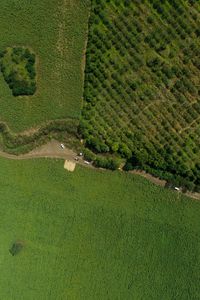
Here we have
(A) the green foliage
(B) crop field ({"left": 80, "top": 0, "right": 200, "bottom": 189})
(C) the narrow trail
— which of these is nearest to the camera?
(B) crop field ({"left": 80, "top": 0, "right": 200, "bottom": 189})

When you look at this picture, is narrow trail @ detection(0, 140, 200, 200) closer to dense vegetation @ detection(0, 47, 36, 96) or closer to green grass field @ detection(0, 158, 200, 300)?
green grass field @ detection(0, 158, 200, 300)

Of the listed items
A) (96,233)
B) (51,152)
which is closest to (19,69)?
(51,152)

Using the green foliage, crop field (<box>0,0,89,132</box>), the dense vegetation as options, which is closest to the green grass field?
the green foliage

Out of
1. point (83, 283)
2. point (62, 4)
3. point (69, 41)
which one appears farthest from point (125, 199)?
point (62, 4)

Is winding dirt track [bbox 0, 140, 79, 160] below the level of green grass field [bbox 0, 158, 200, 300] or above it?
above

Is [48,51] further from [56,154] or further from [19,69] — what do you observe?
[56,154]

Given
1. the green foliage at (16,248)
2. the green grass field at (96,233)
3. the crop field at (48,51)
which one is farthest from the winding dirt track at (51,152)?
the green foliage at (16,248)

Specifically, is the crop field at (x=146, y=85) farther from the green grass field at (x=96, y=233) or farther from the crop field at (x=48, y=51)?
the green grass field at (x=96, y=233)
